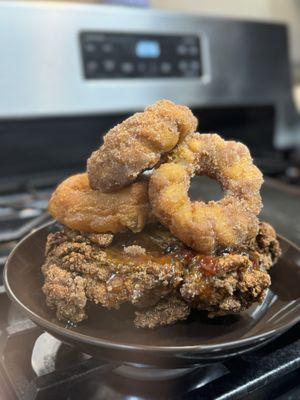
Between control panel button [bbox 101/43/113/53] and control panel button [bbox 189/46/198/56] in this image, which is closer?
control panel button [bbox 101/43/113/53]

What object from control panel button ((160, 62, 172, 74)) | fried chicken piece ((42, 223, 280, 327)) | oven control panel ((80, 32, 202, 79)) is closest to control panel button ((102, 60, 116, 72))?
oven control panel ((80, 32, 202, 79))

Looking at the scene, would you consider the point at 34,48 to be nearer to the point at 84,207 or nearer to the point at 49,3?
the point at 49,3

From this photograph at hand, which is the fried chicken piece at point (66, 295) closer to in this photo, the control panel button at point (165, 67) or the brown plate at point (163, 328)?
the brown plate at point (163, 328)

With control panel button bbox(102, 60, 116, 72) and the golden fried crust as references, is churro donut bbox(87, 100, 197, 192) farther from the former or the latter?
control panel button bbox(102, 60, 116, 72)

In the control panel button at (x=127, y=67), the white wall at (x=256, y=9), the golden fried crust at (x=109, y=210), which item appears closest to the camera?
the golden fried crust at (x=109, y=210)

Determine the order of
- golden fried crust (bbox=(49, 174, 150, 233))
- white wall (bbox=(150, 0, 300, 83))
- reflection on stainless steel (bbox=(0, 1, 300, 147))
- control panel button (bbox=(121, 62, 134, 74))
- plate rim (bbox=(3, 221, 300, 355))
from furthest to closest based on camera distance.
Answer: white wall (bbox=(150, 0, 300, 83))
control panel button (bbox=(121, 62, 134, 74))
reflection on stainless steel (bbox=(0, 1, 300, 147))
golden fried crust (bbox=(49, 174, 150, 233))
plate rim (bbox=(3, 221, 300, 355))

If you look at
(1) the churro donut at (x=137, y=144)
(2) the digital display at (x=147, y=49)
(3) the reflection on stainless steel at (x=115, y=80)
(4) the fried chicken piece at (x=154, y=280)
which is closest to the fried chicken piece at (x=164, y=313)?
(4) the fried chicken piece at (x=154, y=280)

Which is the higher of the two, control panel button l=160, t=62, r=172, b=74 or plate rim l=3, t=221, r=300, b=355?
control panel button l=160, t=62, r=172, b=74
